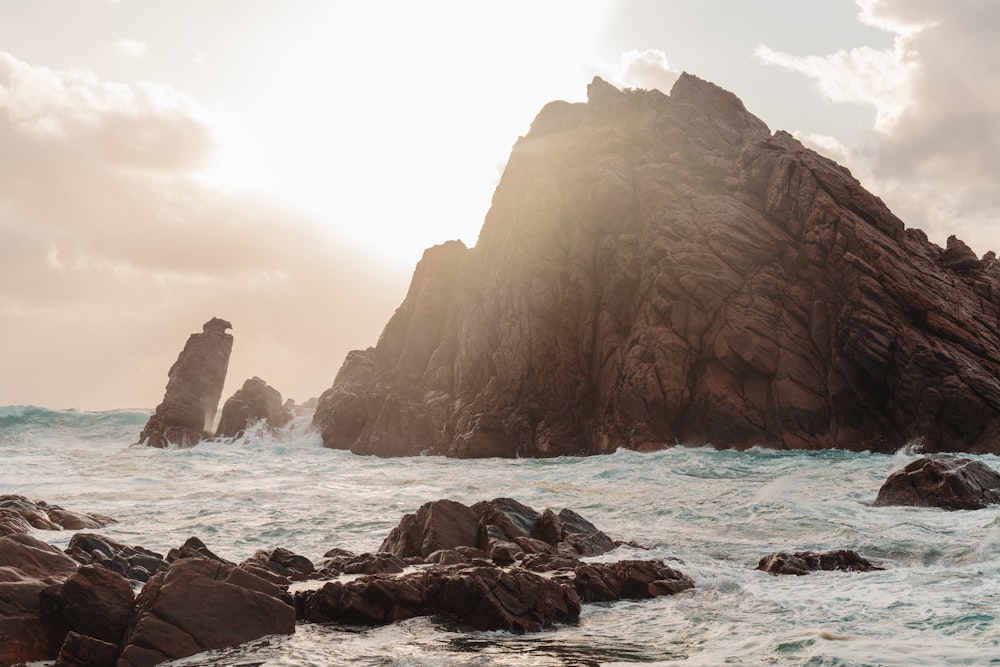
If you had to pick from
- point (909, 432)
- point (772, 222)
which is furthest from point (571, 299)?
point (909, 432)

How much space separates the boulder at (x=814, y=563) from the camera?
53.8 feet

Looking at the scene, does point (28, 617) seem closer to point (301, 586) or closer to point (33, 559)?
point (33, 559)

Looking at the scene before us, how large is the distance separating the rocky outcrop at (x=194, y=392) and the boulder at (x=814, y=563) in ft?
197

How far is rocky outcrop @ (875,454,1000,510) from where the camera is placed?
→ 2309cm

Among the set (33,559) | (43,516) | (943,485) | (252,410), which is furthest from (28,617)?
(252,410)

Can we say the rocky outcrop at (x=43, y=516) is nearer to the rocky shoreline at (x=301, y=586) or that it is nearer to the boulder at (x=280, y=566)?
the rocky shoreline at (x=301, y=586)

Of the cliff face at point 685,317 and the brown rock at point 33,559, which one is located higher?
the cliff face at point 685,317

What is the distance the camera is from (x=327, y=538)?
21.7m

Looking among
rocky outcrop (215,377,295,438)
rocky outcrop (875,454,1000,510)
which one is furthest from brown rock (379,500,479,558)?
rocky outcrop (215,377,295,438)

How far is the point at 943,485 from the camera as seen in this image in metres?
23.7

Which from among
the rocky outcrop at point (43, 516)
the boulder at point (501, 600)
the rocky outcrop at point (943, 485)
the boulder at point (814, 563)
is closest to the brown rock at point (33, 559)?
the rocky outcrop at point (43, 516)

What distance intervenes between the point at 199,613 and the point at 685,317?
1611 inches

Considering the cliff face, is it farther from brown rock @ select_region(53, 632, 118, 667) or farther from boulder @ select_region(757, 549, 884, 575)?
brown rock @ select_region(53, 632, 118, 667)

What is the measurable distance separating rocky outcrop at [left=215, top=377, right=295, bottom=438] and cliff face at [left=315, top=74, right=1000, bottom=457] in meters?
8.36
